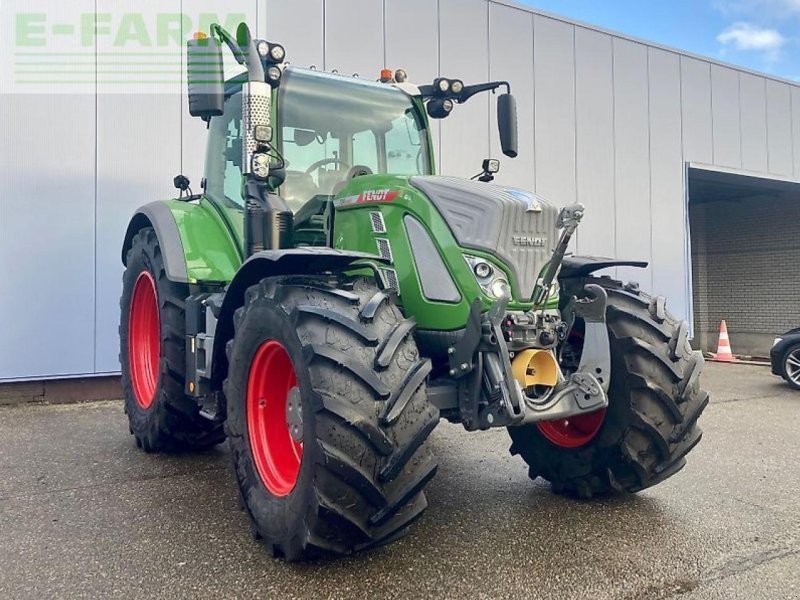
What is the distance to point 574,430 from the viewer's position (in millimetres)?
3977

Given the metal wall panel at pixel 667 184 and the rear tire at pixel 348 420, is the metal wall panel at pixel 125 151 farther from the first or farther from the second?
the metal wall panel at pixel 667 184

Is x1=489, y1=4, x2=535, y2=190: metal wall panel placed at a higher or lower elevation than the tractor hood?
higher

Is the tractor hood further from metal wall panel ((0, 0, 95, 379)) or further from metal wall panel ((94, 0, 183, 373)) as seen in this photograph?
metal wall panel ((0, 0, 95, 379))

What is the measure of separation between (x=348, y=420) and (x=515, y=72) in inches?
344

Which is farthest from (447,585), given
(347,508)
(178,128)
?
(178,128)

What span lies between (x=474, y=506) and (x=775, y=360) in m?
Result: 7.55

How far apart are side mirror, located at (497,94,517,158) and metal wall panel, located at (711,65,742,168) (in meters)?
9.85

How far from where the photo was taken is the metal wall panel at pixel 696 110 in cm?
1222

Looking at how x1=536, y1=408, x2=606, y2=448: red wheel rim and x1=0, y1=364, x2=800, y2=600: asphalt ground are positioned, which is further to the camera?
x1=536, y1=408, x2=606, y2=448: red wheel rim

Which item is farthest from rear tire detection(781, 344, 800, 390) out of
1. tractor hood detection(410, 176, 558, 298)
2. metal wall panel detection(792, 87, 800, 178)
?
tractor hood detection(410, 176, 558, 298)

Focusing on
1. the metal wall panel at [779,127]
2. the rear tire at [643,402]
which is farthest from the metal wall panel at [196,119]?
the metal wall panel at [779,127]

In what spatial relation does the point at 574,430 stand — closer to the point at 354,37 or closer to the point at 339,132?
the point at 339,132

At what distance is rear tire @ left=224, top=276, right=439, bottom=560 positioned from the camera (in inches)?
101

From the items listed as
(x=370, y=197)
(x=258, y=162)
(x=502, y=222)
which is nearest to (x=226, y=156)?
(x=258, y=162)
